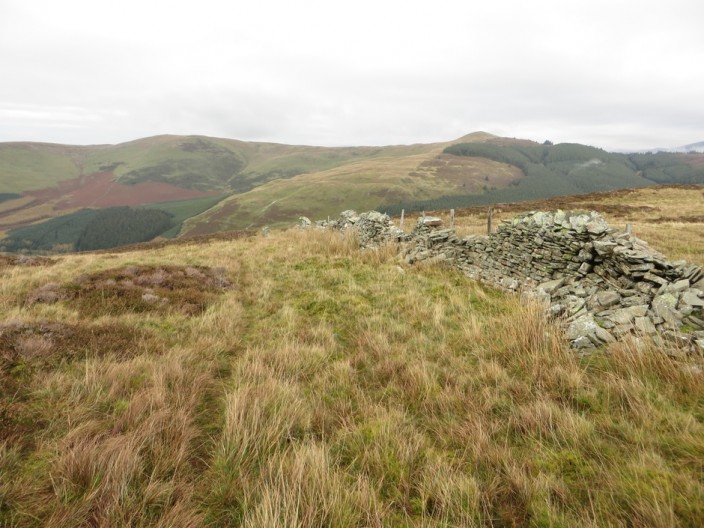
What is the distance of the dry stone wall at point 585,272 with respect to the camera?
5.20m

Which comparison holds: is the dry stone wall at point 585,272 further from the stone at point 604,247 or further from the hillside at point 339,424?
the hillside at point 339,424

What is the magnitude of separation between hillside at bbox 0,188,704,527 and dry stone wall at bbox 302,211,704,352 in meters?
0.69

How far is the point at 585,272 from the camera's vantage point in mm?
8492

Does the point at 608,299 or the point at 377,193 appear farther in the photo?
the point at 377,193

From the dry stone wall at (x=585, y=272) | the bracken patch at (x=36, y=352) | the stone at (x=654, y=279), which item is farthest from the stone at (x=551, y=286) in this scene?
the bracken patch at (x=36, y=352)

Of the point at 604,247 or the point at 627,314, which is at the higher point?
the point at 604,247

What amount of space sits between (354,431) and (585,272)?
312 inches

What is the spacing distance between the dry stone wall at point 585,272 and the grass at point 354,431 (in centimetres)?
76

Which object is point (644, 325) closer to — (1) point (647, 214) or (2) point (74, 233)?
(1) point (647, 214)

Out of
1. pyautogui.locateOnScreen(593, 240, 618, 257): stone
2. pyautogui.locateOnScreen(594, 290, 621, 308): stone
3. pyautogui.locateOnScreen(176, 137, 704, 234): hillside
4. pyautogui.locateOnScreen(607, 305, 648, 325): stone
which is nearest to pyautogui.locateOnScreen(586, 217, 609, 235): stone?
pyautogui.locateOnScreen(593, 240, 618, 257): stone

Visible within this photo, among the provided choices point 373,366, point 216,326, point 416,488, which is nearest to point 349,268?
point 216,326

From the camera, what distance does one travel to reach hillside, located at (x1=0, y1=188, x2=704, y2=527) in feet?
8.52

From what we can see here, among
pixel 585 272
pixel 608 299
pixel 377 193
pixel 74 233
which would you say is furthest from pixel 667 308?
pixel 74 233

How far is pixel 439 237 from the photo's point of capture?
44.9 feet
